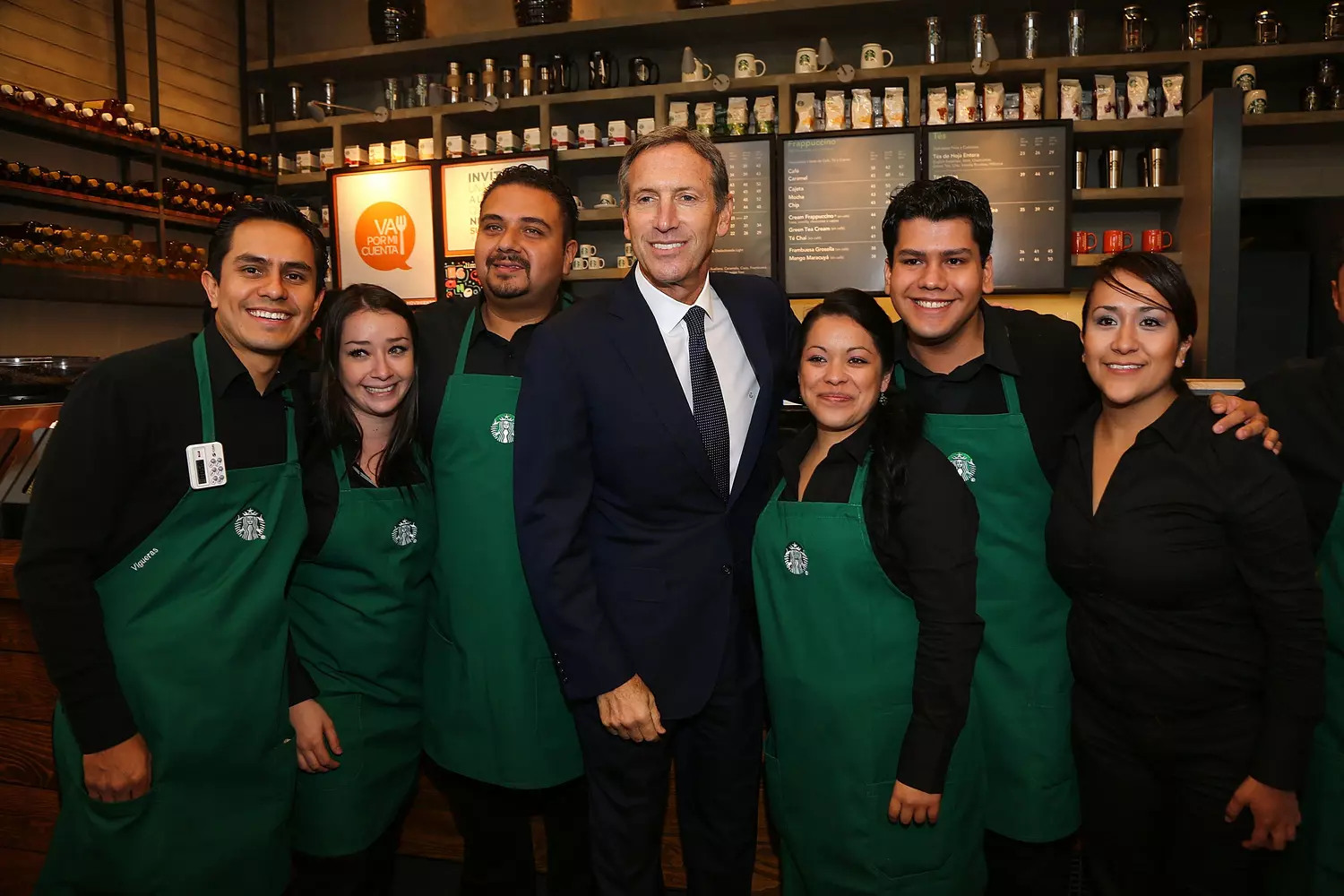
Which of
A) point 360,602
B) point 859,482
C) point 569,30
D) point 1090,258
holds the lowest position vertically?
point 360,602

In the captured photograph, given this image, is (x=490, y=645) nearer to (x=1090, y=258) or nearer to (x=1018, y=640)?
(x=1018, y=640)

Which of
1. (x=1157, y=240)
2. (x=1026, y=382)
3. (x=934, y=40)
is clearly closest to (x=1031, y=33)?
(x=934, y=40)

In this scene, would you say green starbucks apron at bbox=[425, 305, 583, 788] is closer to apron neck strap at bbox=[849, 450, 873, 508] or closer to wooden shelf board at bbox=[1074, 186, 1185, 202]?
apron neck strap at bbox=[849, 450, 873, 508]

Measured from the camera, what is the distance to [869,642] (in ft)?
4.87

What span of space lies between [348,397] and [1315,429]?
5.97 ft

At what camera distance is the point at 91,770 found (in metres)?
1.40

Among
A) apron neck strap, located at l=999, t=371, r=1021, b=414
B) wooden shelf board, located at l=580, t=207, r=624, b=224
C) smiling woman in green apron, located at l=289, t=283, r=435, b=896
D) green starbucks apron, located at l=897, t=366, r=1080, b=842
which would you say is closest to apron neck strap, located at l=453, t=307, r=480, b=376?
smiling woman in green apron, located at l=289, t=283, r=435, b=896

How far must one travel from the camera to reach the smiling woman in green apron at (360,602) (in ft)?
5.47

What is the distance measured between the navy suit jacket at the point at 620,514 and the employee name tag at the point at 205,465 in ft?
1.70

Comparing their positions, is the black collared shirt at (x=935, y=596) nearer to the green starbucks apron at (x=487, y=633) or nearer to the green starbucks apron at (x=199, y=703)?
the green starbucks apron at (x=487, y=633)

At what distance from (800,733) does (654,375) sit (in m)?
0.70

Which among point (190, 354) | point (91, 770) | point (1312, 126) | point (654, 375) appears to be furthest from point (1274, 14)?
point (91, 770)

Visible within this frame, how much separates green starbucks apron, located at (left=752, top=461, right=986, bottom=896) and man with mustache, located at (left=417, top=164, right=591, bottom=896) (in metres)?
0.53

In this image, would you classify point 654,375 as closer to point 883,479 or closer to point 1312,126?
point 883,479
